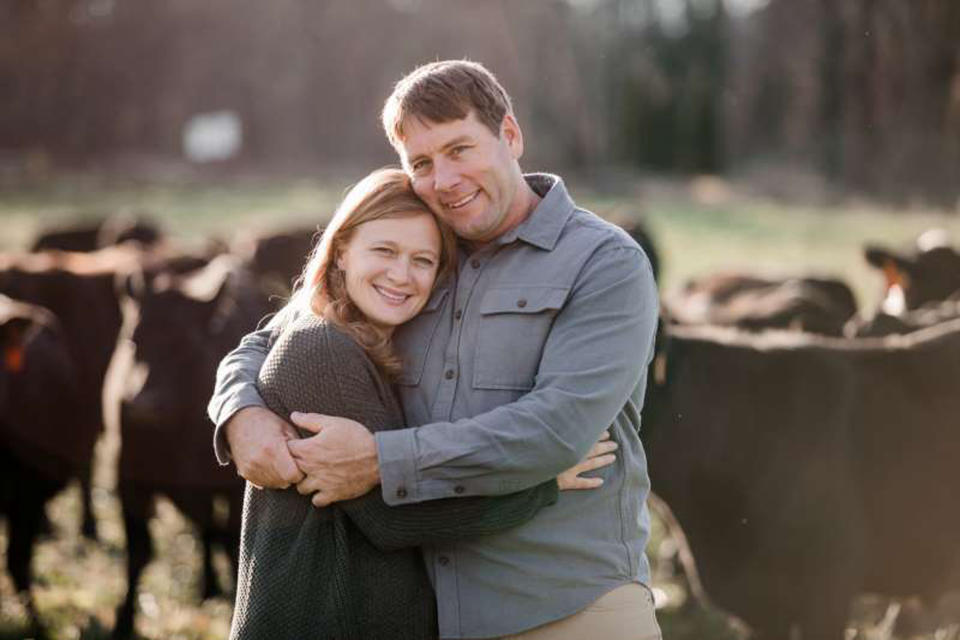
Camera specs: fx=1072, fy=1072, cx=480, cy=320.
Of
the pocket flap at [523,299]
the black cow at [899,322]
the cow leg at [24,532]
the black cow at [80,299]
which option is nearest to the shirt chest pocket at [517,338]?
the pocket flap at [523,299]

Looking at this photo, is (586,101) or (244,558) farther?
(586,101)

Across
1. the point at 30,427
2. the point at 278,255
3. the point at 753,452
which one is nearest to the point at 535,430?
the point at 753,452

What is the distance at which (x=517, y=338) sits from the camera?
2859 mm

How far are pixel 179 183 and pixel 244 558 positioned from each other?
36.1 m

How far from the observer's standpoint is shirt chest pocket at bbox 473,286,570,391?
2.84 m

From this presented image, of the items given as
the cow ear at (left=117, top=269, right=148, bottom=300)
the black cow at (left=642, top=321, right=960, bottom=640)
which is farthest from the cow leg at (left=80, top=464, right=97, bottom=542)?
the black cow at (left=642, top=321, right=960, bottom=640)

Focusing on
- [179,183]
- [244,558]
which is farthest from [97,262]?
[179,183]

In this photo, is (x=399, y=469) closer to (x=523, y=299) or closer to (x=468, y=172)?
(x=523, y=299)

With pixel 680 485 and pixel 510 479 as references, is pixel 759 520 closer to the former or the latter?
pixel 680 485

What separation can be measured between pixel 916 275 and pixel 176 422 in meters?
5.19

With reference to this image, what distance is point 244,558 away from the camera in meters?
2.90

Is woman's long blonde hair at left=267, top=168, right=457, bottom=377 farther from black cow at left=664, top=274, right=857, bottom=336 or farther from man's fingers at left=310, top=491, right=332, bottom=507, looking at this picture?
black cow at left=664, top=274, right=857, bottom=336

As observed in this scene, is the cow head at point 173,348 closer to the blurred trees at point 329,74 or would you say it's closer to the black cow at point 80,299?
the black cow at point 80,299

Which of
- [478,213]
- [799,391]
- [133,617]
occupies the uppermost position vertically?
[478,213]
